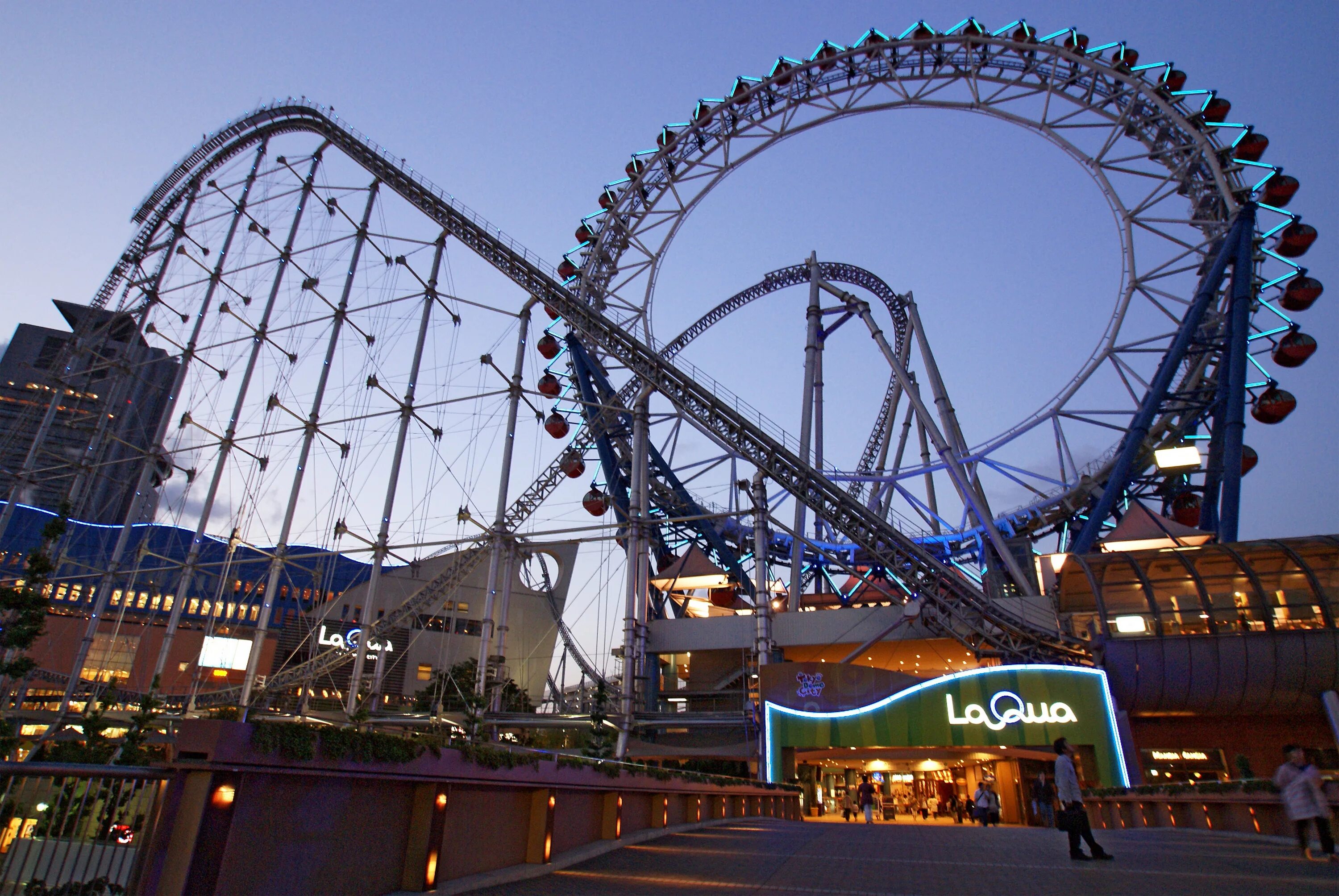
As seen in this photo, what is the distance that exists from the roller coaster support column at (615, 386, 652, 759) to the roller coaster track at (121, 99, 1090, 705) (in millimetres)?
1777

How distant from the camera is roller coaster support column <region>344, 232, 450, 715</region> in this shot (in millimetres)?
27344

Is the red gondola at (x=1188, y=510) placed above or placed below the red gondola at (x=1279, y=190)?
below

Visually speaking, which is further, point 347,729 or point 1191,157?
point 1191,157

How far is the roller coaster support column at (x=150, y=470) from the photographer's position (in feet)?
103

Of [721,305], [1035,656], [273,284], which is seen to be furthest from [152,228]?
[1035,656]

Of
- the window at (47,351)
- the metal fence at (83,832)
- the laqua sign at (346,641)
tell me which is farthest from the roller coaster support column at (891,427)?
the window at (47,351)

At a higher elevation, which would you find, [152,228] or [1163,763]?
[152,228]

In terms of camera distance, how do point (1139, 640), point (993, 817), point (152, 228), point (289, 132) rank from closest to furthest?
point (993, 817) → point (1139, 640) → point (289, 132) → point (152, 228)

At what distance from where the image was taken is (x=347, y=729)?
6.04 meters

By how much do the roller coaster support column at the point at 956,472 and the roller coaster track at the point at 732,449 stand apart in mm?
5107

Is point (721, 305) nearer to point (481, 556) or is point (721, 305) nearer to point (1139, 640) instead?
point (481, 556)

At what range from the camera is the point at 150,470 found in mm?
36188

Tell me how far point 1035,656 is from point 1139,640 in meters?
3.67

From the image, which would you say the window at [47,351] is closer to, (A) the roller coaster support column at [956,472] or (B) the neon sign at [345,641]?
(B) the neon sign at [345,641]
